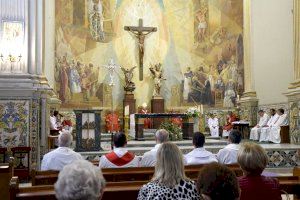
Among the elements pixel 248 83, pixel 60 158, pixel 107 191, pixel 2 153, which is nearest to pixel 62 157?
pixel 60 158

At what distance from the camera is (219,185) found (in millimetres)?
2410

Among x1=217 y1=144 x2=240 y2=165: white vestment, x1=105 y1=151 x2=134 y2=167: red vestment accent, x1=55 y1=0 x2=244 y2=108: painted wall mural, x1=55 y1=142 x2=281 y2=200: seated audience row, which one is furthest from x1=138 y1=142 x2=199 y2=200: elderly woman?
x1=55 y1=0 x2=244 y2=108: painted wall mural

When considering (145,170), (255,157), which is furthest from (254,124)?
(255,157)

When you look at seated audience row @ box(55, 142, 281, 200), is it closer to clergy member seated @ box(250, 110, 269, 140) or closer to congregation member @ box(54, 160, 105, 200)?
congregation member @ box(54, 160, 105, 200)

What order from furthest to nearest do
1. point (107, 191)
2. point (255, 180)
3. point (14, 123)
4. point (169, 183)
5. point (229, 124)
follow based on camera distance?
point (229, 124), point (14, 123), point (107, 191), point (255, 180), point (169, 183)

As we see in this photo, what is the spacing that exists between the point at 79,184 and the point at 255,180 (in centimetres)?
171

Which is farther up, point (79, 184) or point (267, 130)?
point (79, 184)

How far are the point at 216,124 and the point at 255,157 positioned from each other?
50.6 ft

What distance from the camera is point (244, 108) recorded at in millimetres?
18422

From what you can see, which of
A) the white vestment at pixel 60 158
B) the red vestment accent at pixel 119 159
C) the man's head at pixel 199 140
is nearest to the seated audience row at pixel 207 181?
the man's head at pixel 199 140

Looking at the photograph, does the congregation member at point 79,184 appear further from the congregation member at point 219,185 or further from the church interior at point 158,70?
the church interior at point 158,70

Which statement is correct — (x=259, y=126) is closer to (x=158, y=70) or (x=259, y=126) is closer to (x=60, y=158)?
(x=158, y=70)

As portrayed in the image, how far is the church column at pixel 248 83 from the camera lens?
1791cm

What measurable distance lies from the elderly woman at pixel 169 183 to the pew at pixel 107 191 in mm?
698
